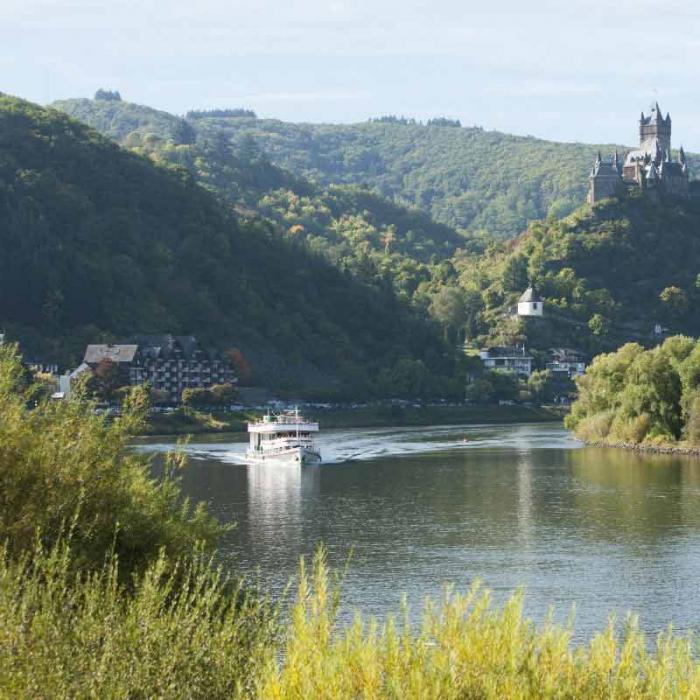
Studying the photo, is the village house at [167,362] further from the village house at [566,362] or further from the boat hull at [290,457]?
the village house at [566,362]

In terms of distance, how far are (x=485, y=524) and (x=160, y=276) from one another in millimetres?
111690

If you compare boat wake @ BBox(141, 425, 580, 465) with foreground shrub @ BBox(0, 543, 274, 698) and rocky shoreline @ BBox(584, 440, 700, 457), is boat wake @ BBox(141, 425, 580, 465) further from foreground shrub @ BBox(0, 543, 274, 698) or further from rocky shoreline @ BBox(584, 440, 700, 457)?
foreground shrub @ BBox(0, 543, 274, 698)

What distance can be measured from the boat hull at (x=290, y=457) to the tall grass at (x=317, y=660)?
6577 centimetres

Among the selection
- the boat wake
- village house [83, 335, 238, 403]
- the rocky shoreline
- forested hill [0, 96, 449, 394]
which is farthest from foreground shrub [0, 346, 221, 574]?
forested hill [0, 96, 449, 394]

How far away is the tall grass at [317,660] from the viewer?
48.8ft

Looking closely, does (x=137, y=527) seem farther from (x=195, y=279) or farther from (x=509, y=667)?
(x=195, y=279)

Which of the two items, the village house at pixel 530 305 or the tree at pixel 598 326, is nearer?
the tree at pixel 598 326

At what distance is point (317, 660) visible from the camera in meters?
15.1

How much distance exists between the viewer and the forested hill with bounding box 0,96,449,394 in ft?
482

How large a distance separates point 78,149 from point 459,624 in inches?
6556

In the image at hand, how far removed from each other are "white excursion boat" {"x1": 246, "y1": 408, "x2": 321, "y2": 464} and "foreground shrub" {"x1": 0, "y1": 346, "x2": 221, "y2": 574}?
56938 mm

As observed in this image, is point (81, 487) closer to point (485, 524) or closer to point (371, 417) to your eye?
point (485, 524)

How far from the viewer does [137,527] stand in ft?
80.5

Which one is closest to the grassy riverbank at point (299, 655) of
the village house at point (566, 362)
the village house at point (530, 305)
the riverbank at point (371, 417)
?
the riverbank at point (371, 417)
